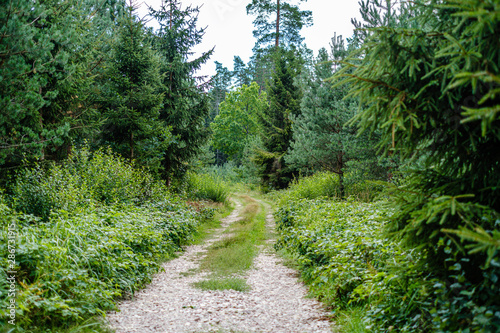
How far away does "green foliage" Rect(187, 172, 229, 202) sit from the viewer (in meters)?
16.4

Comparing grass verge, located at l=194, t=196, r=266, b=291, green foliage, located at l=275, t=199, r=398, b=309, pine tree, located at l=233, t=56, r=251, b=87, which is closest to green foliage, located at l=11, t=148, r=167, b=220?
grass verge, located at l=194, t=196, r=266, b=291

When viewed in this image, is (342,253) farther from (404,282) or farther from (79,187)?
(79,187)

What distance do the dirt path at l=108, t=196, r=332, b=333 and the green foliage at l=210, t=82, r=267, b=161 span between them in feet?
113

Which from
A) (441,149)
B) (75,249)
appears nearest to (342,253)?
(441,149)

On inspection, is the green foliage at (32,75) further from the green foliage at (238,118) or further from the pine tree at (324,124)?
the green foliage at (238,118)

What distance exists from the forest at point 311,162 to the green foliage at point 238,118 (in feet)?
79.3

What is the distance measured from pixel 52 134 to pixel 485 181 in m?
8.54

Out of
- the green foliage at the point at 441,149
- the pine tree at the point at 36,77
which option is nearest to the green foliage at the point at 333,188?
the green foliage at the point at 441,149

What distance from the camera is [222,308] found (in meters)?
4.74

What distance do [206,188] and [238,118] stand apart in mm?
24859

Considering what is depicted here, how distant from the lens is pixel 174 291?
558 centimetres

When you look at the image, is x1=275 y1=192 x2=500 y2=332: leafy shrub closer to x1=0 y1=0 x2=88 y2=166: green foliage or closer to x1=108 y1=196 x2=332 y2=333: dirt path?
x1=108 y1=196 x2=332 y2=333: dirt path

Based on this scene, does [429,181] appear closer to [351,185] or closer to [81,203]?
[81,203]

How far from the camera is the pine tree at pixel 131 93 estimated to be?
36.4ft
